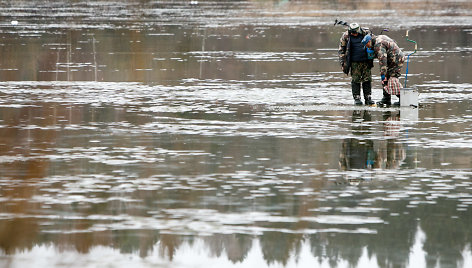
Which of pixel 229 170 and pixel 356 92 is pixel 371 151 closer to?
pixel 229 170

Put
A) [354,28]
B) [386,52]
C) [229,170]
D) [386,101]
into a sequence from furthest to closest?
[386,101]
[386,52]
[354,28]
[229,170]

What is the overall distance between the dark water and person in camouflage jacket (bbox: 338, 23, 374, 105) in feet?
1.49

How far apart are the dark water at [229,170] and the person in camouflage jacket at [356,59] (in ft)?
1.49

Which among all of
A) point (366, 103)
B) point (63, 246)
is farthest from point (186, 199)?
point (366, 103)

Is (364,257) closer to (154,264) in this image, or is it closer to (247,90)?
(154,264)

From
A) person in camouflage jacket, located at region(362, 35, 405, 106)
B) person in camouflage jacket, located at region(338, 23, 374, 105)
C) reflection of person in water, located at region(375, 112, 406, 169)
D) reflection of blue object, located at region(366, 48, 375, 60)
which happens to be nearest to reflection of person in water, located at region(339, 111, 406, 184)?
reflection of person in water, located at region(375, 112, 406, 169)

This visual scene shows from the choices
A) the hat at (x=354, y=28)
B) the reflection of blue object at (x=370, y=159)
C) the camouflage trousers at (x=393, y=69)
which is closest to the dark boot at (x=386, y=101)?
the camouflage trousers at (x=393, y=69)

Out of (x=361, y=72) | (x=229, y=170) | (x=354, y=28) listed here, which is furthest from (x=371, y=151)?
(x=361, y=72)

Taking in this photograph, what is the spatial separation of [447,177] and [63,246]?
5.04m

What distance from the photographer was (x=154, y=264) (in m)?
8.52

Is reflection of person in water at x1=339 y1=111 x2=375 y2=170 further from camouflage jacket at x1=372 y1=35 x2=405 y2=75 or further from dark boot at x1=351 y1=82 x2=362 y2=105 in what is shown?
dark boot at x1=351 y1=82 x2=362 y2=105

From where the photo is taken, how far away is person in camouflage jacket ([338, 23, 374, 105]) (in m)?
20.2

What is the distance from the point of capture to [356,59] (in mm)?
20266

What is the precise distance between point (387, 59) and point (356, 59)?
527mm
